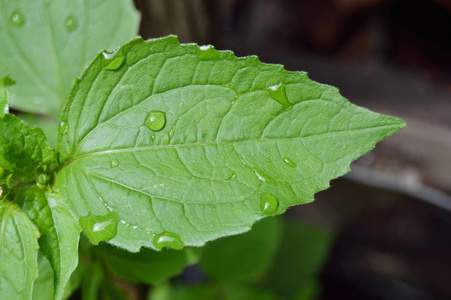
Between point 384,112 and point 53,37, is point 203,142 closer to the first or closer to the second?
point 53,37

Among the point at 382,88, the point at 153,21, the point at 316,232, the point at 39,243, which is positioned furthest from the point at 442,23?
the point at 39,243

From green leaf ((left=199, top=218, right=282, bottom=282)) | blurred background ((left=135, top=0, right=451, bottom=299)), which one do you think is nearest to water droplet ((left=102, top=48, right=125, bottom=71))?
green leaf ((left=199, top=218, right=282, bottom=282))

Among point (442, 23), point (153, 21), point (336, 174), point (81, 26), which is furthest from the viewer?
point (442, 23)

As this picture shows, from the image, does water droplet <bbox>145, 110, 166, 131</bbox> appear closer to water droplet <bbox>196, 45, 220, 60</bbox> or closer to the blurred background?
water droplet <bbox>196, 45, 220, 60</bbox>

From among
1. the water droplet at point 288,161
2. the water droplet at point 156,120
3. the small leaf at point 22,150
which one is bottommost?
the small leaf at point 22,150

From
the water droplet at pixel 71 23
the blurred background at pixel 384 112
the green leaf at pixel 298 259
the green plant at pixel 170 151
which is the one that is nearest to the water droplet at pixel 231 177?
the green plant at pixel 170 151

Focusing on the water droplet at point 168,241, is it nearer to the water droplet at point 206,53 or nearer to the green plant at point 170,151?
the green plant at point 170,151

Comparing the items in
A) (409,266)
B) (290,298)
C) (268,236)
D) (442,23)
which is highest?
(442,23)

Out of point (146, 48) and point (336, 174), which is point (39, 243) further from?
point (336, 174)
